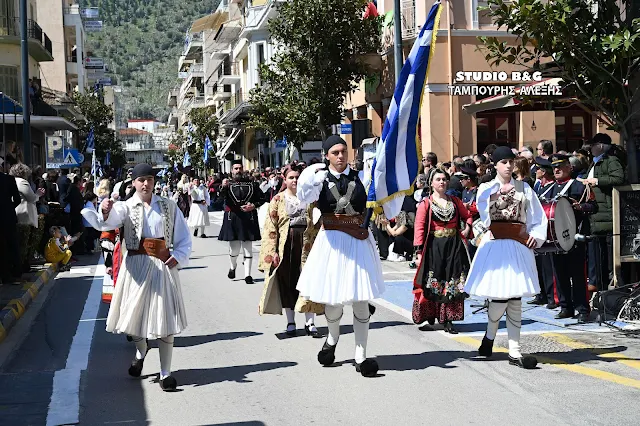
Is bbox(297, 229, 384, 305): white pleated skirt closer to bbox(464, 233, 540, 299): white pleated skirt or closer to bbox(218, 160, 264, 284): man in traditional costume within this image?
bbox(464, 233, 540, 299): white pleated skirt

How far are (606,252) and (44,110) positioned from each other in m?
37.3

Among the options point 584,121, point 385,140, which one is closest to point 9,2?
point 584,121

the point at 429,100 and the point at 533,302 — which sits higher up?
the point at 429,100

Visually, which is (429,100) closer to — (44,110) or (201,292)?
(201,292)

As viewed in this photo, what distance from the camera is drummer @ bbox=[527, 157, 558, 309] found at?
11383 mm

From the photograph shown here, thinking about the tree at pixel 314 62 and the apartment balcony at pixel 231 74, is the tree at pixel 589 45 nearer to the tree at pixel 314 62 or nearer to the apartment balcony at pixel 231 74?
the tree at pixel 314 62

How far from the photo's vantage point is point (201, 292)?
14.7m

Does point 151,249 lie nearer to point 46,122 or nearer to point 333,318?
point 333,318

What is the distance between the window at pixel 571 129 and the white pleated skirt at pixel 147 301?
2151cm

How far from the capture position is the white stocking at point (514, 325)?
8.43 metres

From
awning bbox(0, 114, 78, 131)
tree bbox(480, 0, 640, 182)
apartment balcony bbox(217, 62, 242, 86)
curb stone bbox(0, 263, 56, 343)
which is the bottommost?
curb stone bbox(0, 263, 56, 343)

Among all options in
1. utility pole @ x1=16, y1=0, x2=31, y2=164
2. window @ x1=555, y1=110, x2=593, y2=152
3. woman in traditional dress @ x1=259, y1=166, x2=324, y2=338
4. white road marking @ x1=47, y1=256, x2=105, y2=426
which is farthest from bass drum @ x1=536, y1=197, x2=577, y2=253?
window @ x1=555, y1=110, x2=593, y2=152

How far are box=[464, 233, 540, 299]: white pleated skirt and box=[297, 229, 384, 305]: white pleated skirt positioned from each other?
99 centimetres

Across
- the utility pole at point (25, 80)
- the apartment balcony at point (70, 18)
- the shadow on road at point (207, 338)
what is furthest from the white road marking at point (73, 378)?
the apartment balcony at point (70, 18)
